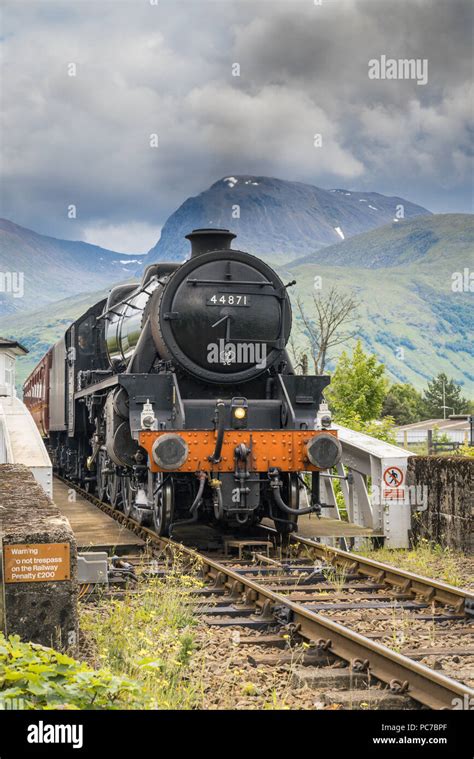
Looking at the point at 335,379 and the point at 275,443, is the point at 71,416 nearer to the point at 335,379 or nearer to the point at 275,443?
the point at 275,443

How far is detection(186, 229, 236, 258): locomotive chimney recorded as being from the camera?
35.9ft

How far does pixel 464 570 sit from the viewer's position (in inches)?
360

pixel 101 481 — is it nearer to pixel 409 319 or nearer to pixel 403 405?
pixel 403 405

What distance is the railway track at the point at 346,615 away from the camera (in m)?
5.07

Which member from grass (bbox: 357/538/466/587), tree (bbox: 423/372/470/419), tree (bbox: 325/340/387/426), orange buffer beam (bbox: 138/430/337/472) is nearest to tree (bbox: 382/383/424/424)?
tree (bbox: 423/372/470/419)

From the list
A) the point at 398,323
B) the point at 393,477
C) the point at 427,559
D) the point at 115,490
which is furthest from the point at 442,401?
the point at 398,323

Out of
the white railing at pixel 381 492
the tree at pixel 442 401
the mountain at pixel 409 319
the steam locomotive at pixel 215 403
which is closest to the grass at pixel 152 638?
the steam locomotive at pixel 215 403

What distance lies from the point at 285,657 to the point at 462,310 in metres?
182

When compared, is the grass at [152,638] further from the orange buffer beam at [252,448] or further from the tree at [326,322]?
the tree at [326,322]

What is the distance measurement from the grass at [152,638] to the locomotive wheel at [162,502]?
218cm

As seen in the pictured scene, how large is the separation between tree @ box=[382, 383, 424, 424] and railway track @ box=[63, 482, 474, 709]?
190 ft

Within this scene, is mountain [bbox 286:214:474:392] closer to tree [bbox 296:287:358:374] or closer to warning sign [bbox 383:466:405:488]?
tree [bbox 296:287:358:374]
